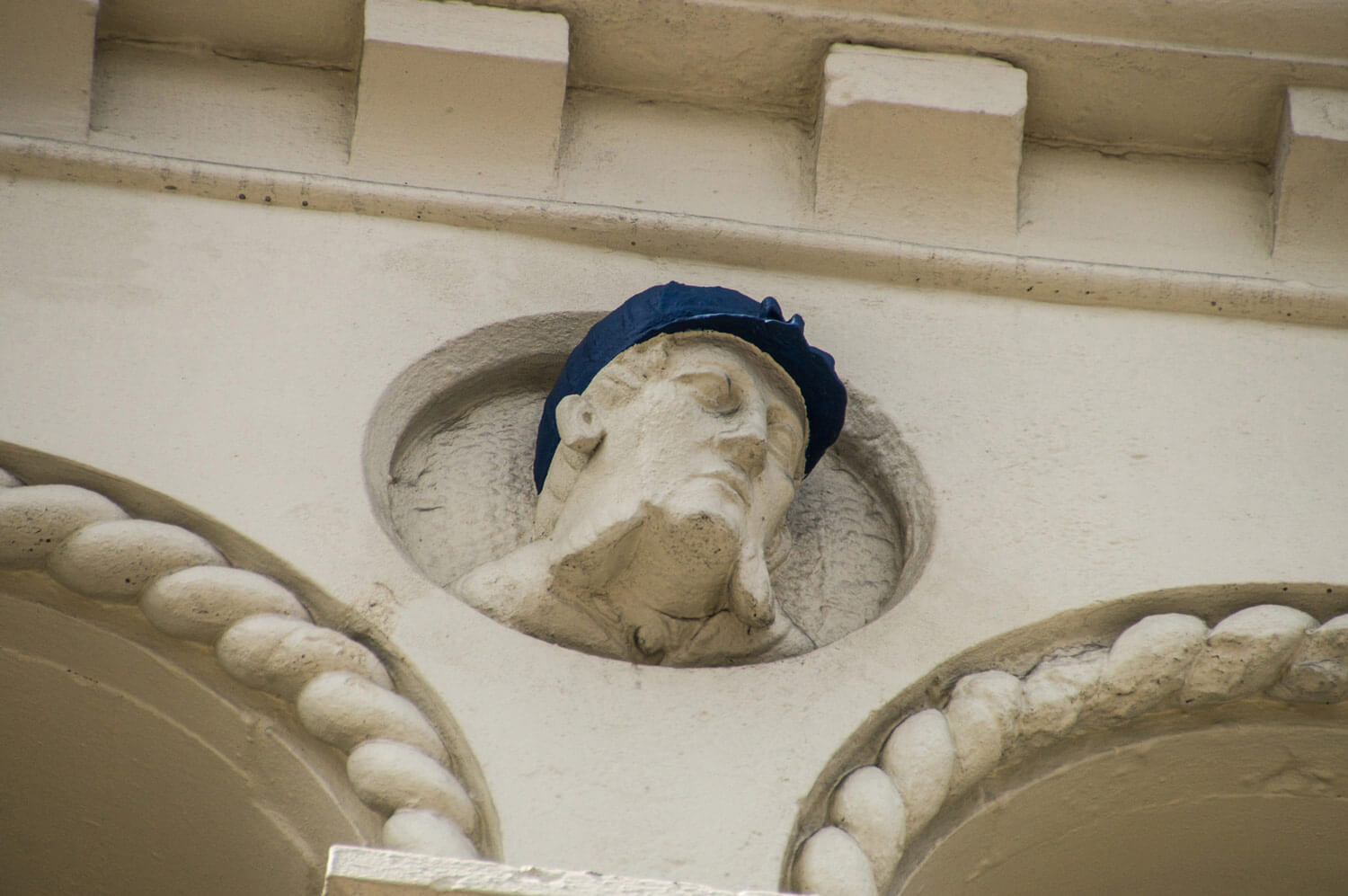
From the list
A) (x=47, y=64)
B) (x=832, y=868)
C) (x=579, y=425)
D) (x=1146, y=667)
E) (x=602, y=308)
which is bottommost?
(x=832, y=868)

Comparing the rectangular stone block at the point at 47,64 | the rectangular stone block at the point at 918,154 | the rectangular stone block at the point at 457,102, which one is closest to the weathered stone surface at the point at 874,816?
the rectangular stone block at the point at 918,154

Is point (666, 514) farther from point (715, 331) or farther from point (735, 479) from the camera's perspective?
point (715, 331)

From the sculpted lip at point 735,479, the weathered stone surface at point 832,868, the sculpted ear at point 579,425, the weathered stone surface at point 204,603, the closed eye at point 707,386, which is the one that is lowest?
the weathered stone surface at point 832,868

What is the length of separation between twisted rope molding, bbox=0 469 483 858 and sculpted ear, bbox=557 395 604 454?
442 millimetres

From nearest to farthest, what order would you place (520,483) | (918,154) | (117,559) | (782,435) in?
(117,559)
(782,435)
(520,483)
(918,154)

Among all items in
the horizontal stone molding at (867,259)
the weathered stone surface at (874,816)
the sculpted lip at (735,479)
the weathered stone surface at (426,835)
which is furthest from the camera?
the horizontal stone molding at (867,259)

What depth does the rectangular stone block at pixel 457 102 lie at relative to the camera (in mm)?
2992

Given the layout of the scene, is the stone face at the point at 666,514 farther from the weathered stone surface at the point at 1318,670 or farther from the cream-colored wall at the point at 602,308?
the weathered stone surface at the point at 1318,670

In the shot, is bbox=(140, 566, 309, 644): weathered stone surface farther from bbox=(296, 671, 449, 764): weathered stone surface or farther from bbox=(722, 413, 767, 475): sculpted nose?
bbox=(722, 413, 767, 475): sculpted nose

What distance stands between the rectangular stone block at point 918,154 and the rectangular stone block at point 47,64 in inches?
52.2

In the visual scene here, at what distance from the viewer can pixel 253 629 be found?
2.25 meters

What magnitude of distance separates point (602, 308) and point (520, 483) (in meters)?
0.33

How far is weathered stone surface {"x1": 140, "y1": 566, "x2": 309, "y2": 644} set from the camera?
2.27m

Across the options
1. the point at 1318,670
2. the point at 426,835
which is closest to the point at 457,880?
the point at 426,835
